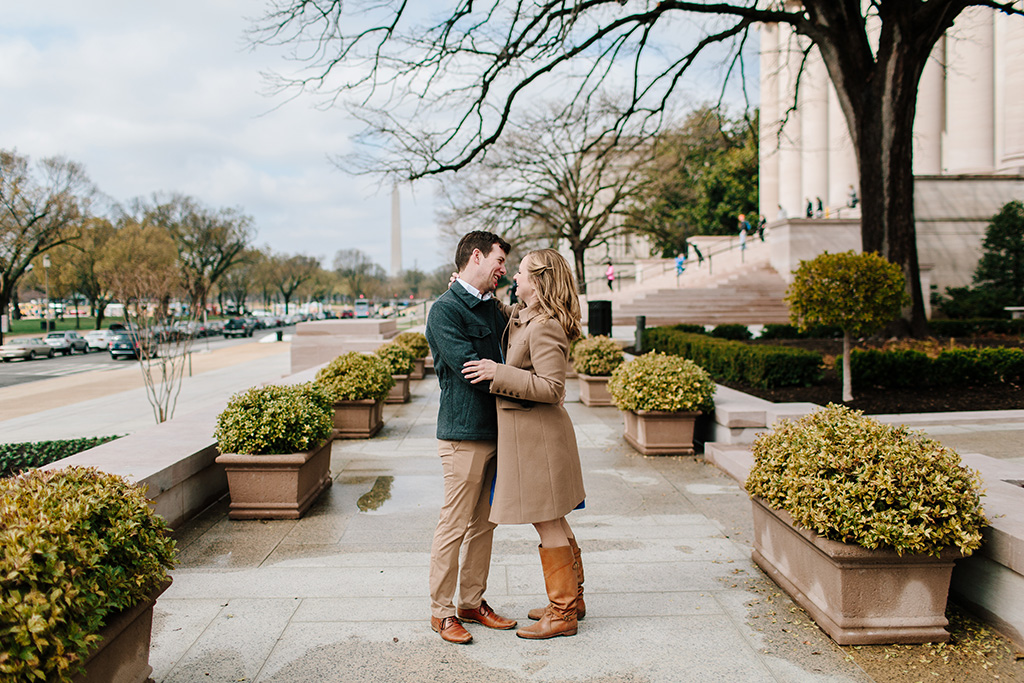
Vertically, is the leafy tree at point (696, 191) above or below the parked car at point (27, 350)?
above

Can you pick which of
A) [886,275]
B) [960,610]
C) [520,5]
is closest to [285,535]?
[960,610]

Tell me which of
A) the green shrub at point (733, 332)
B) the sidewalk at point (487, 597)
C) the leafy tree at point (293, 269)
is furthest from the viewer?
the leafy tree at point (293, 269)

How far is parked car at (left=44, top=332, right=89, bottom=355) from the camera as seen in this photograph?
39412 millimetres

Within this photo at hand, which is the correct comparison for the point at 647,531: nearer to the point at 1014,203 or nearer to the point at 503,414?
the point at 503,414

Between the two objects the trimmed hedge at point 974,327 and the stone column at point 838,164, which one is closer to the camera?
the trimmed hedge at point 974,327

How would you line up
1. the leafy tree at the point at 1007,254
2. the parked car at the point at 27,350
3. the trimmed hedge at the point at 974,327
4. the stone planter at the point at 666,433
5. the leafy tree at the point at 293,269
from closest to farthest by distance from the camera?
the stone planter at the point at 666,433, the trimmed hedge at the point at 974,327, the leafy tree at the point at 1007,254, the parked car at the point at 27,350, the leafy tree at the point at 293,269

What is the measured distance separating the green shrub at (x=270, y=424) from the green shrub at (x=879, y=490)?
383 cm

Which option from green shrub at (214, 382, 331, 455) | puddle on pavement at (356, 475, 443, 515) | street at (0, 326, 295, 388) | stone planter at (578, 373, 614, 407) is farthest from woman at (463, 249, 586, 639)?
street at (0, 326, 295, 388)

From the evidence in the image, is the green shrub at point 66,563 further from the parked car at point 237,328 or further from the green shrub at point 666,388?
the parked car at point 237,328

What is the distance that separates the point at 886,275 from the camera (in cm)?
957

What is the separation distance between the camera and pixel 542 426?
142 inches

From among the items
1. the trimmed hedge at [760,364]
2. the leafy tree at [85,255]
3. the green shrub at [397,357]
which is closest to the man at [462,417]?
the trimmed hedge at [760,364]

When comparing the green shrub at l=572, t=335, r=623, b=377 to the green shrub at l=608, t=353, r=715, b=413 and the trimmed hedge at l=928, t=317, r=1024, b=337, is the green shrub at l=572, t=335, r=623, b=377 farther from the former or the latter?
the trimmed hedge at l=928, t=317, r=1024, b=337

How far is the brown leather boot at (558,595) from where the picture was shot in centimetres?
367
